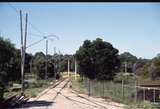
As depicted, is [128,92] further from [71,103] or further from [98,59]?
[98,59]

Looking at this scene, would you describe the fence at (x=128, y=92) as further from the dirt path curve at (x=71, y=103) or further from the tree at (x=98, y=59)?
the tree at (x=98, y=59)

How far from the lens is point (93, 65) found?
84.6 metres

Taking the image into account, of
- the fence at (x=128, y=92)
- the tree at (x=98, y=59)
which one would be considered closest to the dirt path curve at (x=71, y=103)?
the fence at (x=128, y=92)

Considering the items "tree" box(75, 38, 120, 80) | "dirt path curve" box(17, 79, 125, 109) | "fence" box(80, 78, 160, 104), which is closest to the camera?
"dirt path curve" box(17, 79, 125, 109)

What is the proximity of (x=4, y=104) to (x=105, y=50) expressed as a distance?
183ft

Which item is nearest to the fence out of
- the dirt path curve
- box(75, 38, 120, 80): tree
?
the dirt path curve

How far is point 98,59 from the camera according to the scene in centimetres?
8450

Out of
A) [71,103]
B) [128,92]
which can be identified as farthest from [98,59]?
[71,103]

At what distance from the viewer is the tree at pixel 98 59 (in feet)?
272

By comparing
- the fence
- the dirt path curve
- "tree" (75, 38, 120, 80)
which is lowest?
the dirt path curve

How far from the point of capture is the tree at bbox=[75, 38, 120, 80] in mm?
82938

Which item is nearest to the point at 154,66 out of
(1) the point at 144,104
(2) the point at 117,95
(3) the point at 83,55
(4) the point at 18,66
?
(3) the point at 83,55

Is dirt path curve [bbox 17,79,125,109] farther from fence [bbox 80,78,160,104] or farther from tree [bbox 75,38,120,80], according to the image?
tree [bbox 75,38,120,80]

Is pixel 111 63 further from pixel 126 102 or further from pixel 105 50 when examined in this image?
pixel 126 102
